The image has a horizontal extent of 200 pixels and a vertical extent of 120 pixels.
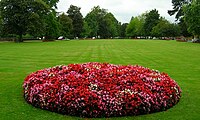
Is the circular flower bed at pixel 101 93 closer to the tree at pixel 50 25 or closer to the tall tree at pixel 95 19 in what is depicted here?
the tree at pixel 50 25

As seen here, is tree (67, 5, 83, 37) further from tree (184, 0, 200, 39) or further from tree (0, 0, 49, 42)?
tree (184, 0, 200, 39)

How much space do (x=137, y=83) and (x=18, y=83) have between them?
5.42 metres

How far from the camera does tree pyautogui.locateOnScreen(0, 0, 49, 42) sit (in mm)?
61438

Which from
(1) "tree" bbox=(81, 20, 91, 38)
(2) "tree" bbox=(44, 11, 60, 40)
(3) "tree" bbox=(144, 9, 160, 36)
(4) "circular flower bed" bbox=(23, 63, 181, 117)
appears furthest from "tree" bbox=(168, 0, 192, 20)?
(4) "circular flower bed" bbox=(23, 63, 181, 117)

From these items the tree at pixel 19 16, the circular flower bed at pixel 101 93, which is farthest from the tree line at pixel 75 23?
the circular flower bed at pixel 101 93

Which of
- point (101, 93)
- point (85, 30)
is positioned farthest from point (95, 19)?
point (101, 93)

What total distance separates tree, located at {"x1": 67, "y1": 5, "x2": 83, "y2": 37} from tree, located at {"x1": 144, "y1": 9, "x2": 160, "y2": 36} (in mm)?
31303

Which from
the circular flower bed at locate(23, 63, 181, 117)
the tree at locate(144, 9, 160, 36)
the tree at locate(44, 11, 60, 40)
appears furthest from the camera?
the tree at locate(144, 9, 160, 36)

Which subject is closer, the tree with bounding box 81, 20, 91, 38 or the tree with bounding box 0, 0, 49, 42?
the tree with bounding box 0, 0, 49, 42

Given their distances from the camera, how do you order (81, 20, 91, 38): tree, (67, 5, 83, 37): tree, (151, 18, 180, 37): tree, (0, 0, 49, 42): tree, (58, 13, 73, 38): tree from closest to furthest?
(0, 0, 49, 42): tree
(58, 13, 73, 38): tree
(151, 18, 180, 37): tree
(67, 5, 83, 37): tree
(81, 20, 91, 38): tree

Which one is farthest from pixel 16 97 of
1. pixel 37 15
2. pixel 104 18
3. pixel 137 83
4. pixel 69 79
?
pixel 104 18

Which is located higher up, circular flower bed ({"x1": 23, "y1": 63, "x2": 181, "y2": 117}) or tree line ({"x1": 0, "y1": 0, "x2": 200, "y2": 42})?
tree line ({"x1": 0, "y1": 0, "x2": 200, "y2": 42})

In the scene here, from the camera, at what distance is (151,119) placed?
A: 7090mm

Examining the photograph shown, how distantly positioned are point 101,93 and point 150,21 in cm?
12401
